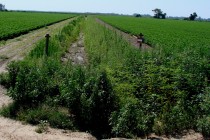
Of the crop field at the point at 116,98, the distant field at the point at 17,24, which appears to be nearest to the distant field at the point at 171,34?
the crop field at the point at 116,98

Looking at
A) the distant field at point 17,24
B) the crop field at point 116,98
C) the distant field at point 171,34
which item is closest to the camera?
the crop field at point 116,98

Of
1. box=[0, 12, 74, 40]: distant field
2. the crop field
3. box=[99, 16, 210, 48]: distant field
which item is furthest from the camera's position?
box=[0, 12, 74, 40]: distant field

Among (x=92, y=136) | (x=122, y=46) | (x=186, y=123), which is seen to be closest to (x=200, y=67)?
(x=186, y=123)

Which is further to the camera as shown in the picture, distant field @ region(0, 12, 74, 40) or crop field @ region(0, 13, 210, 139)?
distant field @ region(0, 12, 74, 40)

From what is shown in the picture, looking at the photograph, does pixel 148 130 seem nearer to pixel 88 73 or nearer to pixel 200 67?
pixel 88 73

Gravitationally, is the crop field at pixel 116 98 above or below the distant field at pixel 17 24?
above

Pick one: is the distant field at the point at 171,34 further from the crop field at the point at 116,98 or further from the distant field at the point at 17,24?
the distant field at the point at 17,24

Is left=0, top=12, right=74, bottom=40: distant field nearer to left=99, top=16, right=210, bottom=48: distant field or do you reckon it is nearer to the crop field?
left=99, top=16, right=210, bottom=48: distant field

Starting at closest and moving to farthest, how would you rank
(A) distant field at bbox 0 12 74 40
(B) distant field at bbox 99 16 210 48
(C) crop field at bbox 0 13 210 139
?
(C) crop field at bbox 0 13 210 139 < (B) distant field at bbox 99 16 210 48 < (A) distant field at bbox 0 12 74 40

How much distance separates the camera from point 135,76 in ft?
35.6

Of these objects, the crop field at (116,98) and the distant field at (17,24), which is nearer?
the crop field at (116,98)

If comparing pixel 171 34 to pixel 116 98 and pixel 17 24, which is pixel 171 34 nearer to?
pixel 17 24

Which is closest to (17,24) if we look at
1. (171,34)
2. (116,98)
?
(171,34)

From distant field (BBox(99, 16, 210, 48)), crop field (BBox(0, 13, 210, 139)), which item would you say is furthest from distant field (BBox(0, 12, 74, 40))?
crop field (BBox(0, 13, 210, 139))
